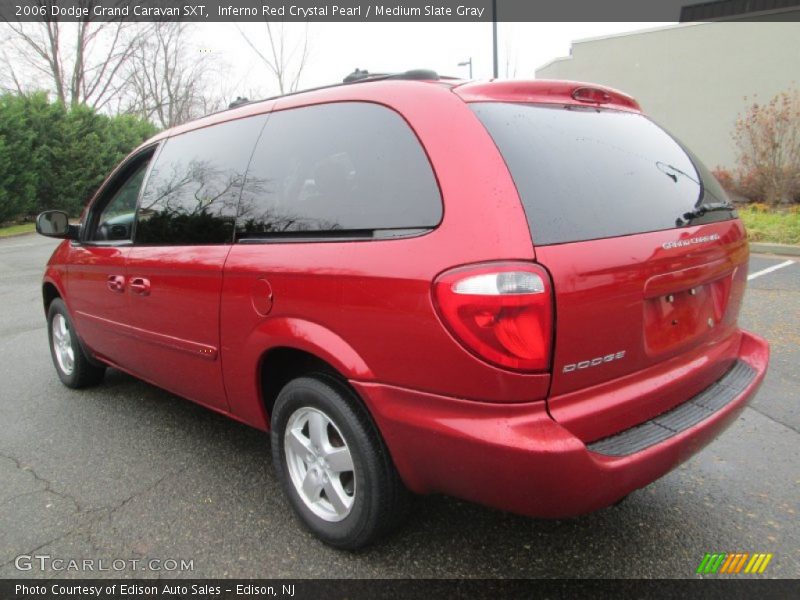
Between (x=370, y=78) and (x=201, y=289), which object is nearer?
(x=370, y=78)

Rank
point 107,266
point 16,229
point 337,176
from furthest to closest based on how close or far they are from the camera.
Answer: point 16,229 < point 107,266 < point 337,176

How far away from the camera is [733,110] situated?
52.1 feet

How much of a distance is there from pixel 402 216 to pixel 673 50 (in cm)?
1818

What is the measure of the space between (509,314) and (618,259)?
44 cm

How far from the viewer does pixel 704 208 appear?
2289 millimetres

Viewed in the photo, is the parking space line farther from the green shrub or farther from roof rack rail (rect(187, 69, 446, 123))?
the green shrub

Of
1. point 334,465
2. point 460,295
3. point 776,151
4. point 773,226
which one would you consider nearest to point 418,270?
point 460,295

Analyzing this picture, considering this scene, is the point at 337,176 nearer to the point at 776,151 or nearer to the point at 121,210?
the point at 121,210

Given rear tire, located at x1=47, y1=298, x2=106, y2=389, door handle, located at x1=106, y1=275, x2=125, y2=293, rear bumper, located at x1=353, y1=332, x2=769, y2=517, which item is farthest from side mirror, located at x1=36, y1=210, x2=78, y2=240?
rear bumper, located at x1=353, y1=332, x2=769, y2=517

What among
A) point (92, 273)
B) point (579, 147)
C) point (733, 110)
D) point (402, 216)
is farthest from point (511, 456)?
point (733, 110)

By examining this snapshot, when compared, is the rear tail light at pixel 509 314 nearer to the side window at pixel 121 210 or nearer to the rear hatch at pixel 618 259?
the rear hatch at pixel 618 259

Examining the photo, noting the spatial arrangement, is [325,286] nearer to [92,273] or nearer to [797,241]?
[92,273]

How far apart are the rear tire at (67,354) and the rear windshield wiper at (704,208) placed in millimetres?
3841

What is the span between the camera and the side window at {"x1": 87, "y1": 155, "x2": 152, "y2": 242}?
3405mm
